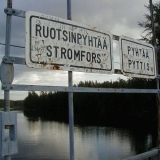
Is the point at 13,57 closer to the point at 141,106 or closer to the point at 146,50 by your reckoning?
the point at 146,50

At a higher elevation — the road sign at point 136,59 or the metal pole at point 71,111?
the road sign at point 136,59

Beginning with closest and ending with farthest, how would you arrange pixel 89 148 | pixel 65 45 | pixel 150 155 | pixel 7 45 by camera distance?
1. pixel 7 45
2. pixel 65 45
3. pixel 150 155
4. pixel 89 148

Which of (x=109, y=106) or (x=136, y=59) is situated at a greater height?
(x=136, y=59)

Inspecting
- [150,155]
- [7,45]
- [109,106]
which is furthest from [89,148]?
[109,106]

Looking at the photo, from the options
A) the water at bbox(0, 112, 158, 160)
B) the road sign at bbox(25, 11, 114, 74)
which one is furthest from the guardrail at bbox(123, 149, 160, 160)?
the water at bbox(0, 112, 158, 160)

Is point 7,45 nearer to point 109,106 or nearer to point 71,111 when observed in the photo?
point 71,111

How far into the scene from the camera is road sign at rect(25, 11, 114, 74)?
2584 mm

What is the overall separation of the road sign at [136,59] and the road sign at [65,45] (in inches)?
15.2

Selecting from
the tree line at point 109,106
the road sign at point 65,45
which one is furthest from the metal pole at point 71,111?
the tree line at point 109,106

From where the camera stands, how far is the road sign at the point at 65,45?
258 centimetres

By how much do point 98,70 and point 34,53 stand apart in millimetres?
1011

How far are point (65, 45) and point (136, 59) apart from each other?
1.57 m

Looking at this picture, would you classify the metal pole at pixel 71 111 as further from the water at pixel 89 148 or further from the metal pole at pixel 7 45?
the water at pixel 89 148

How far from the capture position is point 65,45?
2.89 metres
